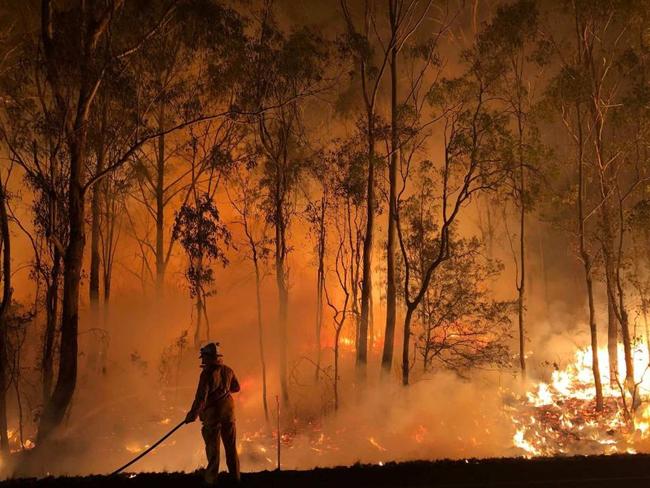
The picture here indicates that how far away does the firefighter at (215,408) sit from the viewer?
6488 millimetres

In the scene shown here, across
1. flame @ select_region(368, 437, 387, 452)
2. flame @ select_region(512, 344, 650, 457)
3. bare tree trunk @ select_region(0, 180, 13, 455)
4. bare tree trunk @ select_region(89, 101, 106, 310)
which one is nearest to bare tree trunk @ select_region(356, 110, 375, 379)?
flame @ select_region(368, 437, 387, 452)

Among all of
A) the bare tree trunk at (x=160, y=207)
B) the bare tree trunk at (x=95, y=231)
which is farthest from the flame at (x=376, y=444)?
the bare tree trunk at (x=160, y=207)

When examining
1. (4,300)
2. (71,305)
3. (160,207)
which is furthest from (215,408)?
(160,207)

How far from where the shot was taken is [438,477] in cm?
681

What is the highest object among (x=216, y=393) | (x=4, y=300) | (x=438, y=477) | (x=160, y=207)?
(x=160, y=207)

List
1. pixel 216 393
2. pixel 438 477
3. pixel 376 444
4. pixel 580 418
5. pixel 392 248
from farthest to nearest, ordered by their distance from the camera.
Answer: pixel 580 418 < pixel 392 248 < pixel 376 444 < pixel 438 477 < pixel 216 393

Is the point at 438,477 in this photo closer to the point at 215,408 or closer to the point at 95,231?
the point at 215,408

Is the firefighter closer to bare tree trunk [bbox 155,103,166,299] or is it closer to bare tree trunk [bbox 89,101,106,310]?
bare tree trunk [bbox 89,101,106,310]

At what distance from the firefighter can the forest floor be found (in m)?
0.32

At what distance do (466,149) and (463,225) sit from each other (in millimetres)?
17359

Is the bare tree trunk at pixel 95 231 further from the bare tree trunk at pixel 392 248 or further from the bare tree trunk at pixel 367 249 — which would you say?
the bare tree trunk at pixel 392 248

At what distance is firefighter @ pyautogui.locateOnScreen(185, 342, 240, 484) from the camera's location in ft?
21.3

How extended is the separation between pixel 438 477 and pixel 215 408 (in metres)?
2.95

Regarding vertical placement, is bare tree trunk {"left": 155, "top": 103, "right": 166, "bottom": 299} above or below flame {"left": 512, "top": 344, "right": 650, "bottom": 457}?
above
